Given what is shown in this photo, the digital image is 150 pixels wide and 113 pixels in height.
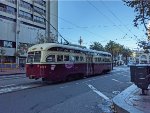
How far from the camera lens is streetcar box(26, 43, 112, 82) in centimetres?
2350

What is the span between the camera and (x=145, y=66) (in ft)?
50.8

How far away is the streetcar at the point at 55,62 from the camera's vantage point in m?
23.5

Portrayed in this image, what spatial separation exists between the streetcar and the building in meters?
42.4

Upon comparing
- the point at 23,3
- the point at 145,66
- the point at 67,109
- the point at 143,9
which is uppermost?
the point at 23,3

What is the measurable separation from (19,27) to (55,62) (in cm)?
5943

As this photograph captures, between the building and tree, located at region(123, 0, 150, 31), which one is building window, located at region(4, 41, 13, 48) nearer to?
the building

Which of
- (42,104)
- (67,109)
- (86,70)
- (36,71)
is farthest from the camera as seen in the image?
(86,70)

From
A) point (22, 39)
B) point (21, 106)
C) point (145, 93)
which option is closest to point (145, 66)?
point (145, 93)

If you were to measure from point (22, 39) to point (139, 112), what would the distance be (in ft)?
250

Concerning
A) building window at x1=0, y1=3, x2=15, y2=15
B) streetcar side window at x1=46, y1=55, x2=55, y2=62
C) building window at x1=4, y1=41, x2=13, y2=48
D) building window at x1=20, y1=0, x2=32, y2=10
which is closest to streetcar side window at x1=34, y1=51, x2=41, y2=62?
streetcar side window at x1=46, y1=55, x2=55, y2=62

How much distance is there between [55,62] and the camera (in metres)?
24.3

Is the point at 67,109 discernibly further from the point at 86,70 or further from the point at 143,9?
the point at 86,70

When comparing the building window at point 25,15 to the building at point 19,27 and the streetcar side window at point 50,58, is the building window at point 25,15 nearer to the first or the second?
the building at point 19,27

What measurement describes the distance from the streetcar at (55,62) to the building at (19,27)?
42444mm
